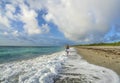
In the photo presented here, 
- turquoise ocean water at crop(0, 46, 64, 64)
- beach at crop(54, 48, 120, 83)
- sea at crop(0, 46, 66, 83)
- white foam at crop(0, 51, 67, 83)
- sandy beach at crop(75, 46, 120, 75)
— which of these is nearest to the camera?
white foam at crop(0, 51, 67, 83)

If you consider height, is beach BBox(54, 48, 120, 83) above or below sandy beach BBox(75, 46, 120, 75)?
below

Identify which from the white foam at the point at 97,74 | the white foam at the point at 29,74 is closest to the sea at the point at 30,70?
the white foam at the point at 29,74

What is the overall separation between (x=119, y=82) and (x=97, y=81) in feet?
4.55

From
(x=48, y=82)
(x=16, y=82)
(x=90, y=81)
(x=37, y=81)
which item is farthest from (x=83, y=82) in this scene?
(x=16, y=82)

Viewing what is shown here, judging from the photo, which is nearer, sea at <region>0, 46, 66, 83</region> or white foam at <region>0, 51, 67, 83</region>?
white foam at <region>0, 51, 67, 83</region>

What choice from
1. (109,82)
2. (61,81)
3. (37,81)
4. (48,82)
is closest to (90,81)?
(109,82)

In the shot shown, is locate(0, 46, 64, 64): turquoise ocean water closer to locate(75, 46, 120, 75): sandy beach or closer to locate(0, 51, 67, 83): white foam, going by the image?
locate(0, 51, 67, 83): white foam

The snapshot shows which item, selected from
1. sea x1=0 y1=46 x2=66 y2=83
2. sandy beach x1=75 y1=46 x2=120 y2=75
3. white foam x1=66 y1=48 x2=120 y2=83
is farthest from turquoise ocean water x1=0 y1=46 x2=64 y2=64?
white foam x1=66 y1=48 x2=120 y2=83

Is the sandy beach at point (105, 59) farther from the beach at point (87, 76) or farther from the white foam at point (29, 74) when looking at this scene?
the white foam at point (29, 74)

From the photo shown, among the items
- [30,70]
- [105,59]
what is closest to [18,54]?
[105,59]

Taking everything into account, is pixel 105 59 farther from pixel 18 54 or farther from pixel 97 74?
pixel 18 54

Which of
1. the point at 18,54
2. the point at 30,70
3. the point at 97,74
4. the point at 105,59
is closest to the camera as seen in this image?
the point at 97,74

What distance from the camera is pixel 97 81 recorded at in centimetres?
1061

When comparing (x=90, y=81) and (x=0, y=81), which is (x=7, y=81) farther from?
(x=90, y=81)
